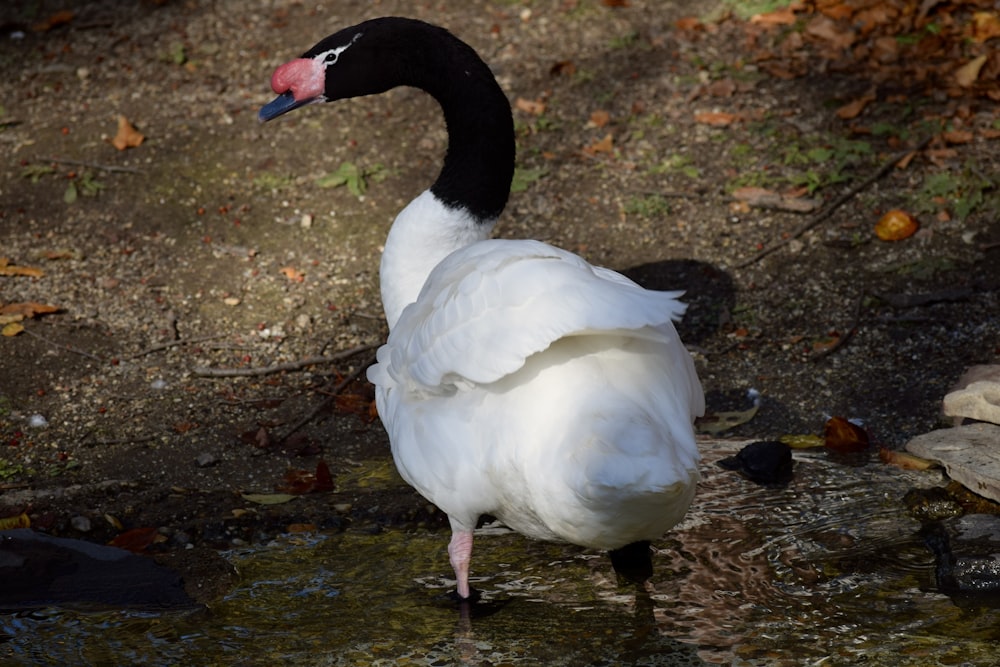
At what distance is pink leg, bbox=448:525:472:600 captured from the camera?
377 cm

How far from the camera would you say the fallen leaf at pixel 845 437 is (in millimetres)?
4574

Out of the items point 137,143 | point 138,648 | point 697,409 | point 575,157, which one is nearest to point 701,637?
point 697,409

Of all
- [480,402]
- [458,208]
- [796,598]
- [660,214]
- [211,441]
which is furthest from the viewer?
[660,214]

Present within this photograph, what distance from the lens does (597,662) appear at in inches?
138

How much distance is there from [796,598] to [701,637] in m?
0.36

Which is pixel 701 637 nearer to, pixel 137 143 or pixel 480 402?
pixel 480 402

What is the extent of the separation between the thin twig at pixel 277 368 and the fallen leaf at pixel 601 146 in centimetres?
219

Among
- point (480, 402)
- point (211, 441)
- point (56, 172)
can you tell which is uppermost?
point (480, 402)

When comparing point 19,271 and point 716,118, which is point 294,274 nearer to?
point 19,271

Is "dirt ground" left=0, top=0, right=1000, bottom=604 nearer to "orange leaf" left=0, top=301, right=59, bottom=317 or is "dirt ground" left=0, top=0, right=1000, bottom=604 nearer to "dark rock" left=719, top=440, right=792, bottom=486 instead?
"orange leaf" left=0, top=301, right=59, bottom=317

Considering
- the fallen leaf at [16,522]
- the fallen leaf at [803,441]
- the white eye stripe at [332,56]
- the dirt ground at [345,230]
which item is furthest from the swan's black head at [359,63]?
the fallen leaf at [803,441]

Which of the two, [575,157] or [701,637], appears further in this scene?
[575,157]

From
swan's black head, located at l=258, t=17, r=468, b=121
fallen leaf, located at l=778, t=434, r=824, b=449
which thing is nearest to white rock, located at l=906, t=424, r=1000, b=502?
fallen leaf, located at l=778, t=434, r=824, b=449

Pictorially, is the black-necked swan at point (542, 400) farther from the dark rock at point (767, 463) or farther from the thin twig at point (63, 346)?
the thin twig at point (63, 346)
